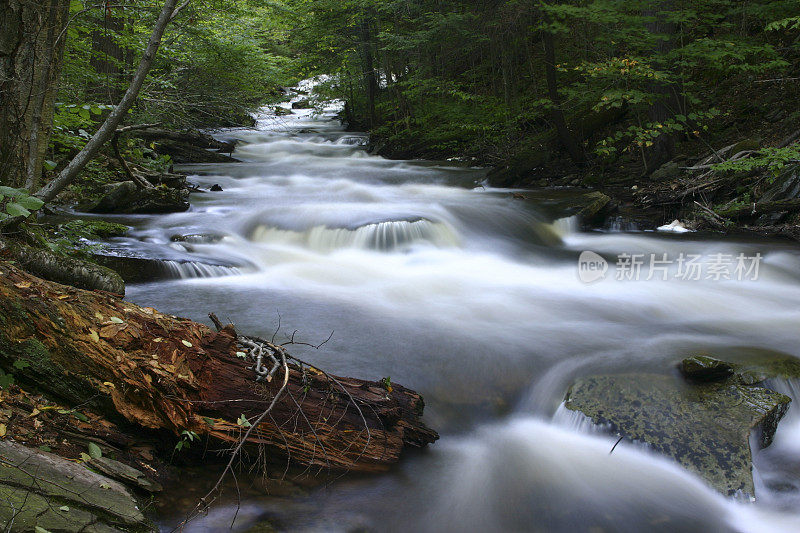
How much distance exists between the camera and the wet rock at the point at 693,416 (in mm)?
3305

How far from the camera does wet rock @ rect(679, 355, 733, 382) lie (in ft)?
12.6

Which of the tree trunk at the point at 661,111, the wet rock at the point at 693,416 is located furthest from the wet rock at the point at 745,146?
the wet rock at the point at 693,416

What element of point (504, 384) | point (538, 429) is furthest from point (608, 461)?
point (504, 384)

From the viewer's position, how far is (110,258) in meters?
5.70

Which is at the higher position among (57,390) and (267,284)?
(57,390)

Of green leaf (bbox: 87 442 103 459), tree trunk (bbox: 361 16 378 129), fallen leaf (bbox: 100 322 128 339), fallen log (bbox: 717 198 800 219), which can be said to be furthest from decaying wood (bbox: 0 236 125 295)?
tree trunk (bbox: 361 16 378 129)

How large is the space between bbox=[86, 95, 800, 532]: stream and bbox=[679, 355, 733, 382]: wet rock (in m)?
0.30

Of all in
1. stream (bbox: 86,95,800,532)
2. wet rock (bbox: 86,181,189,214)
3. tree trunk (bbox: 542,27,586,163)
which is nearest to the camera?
stream (bbox: 86,95,800,532)

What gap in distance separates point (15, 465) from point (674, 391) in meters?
3.88

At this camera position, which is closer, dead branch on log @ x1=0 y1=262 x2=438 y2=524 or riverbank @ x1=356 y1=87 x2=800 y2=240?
dead branch on log @ x1=0 y1=262 x2=438 y2=524

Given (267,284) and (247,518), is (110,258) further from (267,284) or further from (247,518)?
(247,518)

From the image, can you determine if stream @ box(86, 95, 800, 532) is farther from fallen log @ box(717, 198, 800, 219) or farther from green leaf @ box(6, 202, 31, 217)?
green leaf @ box(6, 202, 31, 217)

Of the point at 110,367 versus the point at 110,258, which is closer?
the point at 110,367

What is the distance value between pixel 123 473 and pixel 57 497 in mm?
486
